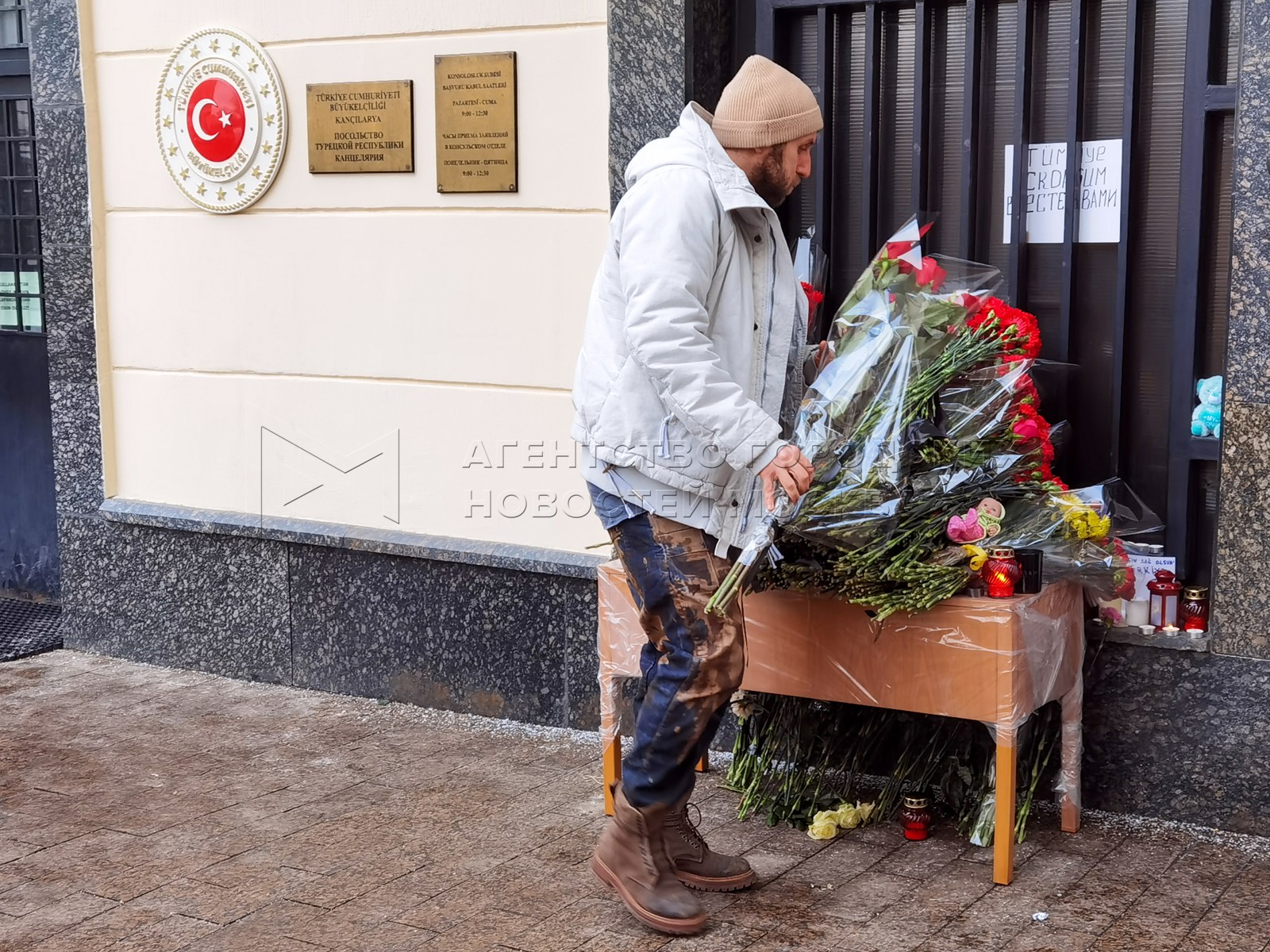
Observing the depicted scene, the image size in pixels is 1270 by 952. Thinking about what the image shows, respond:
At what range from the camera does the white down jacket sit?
3.01 metres

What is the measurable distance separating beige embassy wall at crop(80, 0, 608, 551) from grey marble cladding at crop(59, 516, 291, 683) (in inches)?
6.8

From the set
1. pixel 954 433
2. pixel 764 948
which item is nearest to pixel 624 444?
pixel 954 433

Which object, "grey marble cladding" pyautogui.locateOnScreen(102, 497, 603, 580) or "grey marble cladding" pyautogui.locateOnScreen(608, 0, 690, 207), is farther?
"grey marble cladding" pyautogui.locateOnScreen(102, 497, 603, 580)

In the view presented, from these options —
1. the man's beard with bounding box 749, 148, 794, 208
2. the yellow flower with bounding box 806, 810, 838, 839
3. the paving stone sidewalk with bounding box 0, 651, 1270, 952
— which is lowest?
the paving stone sidewalk with bounding box 0, 651, 1270, 952

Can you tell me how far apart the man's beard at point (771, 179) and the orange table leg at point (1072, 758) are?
147 cm

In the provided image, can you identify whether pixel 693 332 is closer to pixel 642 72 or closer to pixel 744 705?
pixel 744 705

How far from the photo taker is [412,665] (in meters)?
4.93

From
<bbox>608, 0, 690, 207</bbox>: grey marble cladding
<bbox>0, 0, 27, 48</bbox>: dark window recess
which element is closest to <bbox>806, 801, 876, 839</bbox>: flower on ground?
<bbox>608, 0, 690, 207</bbox>: grey marble cladding

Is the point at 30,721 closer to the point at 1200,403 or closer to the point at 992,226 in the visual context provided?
the point at 992,226

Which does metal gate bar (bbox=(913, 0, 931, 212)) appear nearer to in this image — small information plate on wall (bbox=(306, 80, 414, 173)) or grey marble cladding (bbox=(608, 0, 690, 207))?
grey marble cladding (bbox=(608, 0, 690, 207))

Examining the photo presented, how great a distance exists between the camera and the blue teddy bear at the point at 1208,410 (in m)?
3.73

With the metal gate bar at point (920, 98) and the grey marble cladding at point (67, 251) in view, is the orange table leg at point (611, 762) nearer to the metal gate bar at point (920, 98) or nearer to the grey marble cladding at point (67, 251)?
the metal gate bar at point (920, 98)

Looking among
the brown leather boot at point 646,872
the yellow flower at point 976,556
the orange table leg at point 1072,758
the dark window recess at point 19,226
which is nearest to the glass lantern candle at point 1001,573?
the yellow flower at point 976,556

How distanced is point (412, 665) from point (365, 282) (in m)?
1.31
